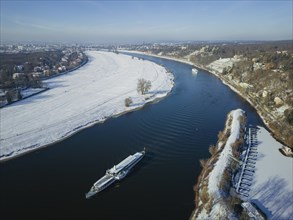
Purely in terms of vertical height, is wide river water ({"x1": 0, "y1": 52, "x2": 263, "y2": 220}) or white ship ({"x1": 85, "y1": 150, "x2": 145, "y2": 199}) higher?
white ship ({"x1": 85, "y1": 150, "x2": 145, "y2": 199})

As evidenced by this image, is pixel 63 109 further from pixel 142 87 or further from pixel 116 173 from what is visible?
pixel 116 173

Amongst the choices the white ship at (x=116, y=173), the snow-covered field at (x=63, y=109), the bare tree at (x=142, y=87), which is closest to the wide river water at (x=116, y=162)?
the white ship at (x=116, y=173)

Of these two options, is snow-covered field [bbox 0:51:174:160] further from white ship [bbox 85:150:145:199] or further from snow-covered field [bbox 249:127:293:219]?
snow-covered field [bbox 249:127:293:219]

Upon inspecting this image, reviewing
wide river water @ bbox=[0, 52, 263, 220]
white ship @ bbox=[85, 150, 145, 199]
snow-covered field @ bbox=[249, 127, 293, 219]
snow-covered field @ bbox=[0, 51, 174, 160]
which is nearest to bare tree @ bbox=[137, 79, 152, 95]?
snow-covered field @ bbox=[0, 51, 174, 160]

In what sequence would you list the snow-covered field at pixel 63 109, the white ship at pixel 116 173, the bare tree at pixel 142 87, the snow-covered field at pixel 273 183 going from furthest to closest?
the bare tree at pixel 142 87 → the snow-covered field at pixel 63 109 → the white ship at pixel 116 173 → the snow-covered field at pixel 273 183

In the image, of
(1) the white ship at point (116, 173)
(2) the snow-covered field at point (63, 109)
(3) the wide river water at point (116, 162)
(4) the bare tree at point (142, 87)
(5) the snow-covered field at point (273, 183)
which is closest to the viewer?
(5) the snow-covered field at point (273, 183)

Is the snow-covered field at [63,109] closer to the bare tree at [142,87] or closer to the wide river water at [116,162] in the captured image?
the bare tree at [142,87]

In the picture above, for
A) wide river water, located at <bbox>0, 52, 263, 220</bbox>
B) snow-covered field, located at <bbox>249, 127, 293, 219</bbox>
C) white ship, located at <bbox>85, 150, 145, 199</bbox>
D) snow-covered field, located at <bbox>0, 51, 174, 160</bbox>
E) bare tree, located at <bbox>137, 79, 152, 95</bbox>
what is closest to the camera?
snow-covered field, located at <bbox>249, 127, 293, 219</bbox>

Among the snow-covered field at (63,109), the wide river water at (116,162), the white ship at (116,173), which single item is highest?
the white ship at (116,173)
